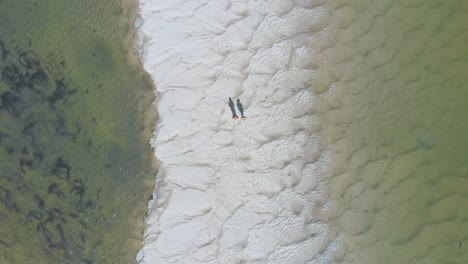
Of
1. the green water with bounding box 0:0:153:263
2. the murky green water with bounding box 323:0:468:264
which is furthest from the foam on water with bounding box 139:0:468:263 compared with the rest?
the green water with bounding box 0:0:153:263

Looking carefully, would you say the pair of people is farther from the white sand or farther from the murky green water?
the murky green water

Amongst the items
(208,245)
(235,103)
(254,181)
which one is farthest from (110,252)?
(235,103)

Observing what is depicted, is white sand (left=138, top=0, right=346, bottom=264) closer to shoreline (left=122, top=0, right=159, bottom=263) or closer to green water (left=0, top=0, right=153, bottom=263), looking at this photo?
shoreline (left=122, top=0, right=159, bottom=263)

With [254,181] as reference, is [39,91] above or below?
above

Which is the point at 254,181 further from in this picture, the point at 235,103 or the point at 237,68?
the point at 237,68

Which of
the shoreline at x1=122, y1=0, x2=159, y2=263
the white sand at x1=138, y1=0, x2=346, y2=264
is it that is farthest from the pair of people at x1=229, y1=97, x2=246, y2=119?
the shoreline at x1=122, y1=0, x2=159, y2=263

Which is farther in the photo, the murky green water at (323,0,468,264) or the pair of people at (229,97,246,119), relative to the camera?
the pair of people at (229,97,246,119)

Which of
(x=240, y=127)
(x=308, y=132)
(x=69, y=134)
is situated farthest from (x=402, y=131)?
(x=69, y=134)
